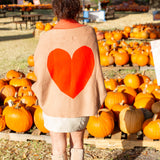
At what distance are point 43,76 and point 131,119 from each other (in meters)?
1.72

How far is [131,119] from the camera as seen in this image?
130 inches

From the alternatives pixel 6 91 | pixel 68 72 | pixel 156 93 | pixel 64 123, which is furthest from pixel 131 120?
pixel 6 91

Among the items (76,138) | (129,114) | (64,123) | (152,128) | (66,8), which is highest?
(66,8)

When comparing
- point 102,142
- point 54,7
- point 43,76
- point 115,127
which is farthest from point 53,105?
point 115,127

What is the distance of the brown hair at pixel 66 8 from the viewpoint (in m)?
1.93

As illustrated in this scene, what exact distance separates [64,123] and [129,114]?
A: 1505 mm

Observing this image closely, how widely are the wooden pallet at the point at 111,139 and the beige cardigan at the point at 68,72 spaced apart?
1343 millimetres

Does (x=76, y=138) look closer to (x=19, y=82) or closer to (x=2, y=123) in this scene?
(x=2, y=123)

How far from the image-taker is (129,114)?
3.31m

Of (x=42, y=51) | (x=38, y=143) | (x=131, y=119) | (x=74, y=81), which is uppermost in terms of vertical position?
(x=42, y=51)

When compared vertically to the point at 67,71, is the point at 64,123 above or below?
below

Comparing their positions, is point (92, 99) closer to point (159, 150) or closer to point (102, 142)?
point (102, 142)

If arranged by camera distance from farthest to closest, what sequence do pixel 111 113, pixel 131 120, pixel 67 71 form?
pixel 111 113, pixel 131 120, pixel 67 71

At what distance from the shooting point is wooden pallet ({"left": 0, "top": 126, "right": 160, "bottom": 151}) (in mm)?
3195
